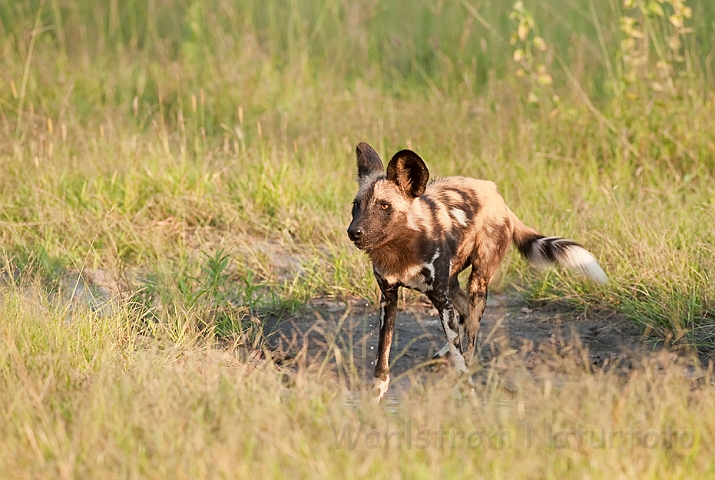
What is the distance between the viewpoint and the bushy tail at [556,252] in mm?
3967

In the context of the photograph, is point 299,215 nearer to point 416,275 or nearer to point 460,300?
point 460,300

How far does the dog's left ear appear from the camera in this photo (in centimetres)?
371

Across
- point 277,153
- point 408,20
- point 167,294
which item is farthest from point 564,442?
point 408,20

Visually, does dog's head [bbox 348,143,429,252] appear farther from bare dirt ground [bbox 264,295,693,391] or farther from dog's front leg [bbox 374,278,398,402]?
bare dirt ground [bbox 264,295,693,391]

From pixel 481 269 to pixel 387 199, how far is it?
0.60 m

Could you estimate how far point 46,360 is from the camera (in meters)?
3.25

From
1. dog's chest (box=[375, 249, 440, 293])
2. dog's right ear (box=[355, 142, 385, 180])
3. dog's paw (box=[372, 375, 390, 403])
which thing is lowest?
dog's paw (box=[372, 375, 390, 403])

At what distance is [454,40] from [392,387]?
4.40 metres

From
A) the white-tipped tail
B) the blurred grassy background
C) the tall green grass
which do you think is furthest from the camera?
the tall green grass

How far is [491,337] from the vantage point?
442 centimetres

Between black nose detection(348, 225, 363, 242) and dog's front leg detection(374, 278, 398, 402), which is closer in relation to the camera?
black nose detection(348, 225, 363, 242)

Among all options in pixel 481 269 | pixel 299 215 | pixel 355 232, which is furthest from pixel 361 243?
pixel 299 215

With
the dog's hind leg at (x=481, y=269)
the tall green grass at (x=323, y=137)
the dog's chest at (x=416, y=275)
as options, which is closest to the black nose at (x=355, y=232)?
the dog's chest at (x=416, y=275)

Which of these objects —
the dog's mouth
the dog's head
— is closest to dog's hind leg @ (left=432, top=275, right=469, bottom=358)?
the dog's head
